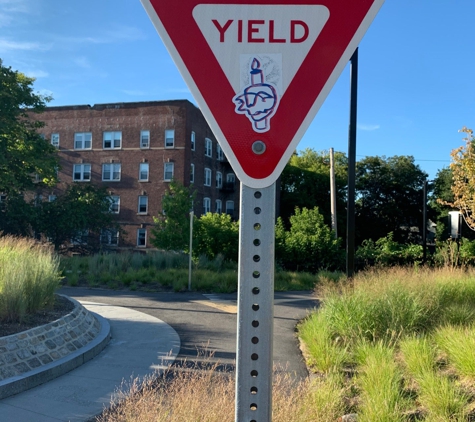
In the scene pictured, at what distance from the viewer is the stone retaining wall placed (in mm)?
6586

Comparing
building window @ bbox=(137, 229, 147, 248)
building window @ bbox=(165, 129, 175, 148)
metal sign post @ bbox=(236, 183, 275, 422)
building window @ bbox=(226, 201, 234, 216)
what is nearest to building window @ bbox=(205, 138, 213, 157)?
building window @ bbox=(165, 129, 175, 148)

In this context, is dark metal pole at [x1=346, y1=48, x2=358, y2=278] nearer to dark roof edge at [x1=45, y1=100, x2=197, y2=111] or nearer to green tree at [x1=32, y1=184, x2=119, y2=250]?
green tree at [x1=32, y1=184, x2=119, y2=250]

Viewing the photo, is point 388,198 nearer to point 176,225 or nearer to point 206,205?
point 206,205

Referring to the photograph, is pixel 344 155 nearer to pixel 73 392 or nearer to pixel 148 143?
pixel 148 143

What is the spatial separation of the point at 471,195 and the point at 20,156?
77.7 ft

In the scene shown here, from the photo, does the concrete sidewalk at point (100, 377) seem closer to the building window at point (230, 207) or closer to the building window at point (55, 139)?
the building window at point (230, 207)

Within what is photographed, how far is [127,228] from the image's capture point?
143 ft

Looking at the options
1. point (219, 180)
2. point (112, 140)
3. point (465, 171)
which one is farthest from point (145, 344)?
point (219, 180)

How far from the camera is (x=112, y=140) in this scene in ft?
146

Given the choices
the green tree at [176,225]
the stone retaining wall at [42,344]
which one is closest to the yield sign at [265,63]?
the stone retaining wall at [42,344]

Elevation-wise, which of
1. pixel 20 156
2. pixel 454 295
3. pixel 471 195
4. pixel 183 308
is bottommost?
pixel 183 308

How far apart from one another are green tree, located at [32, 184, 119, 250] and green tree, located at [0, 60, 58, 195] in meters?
2.56

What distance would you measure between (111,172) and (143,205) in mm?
4229

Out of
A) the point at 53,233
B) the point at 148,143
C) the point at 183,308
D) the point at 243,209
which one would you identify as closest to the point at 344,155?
the point at 148,143
